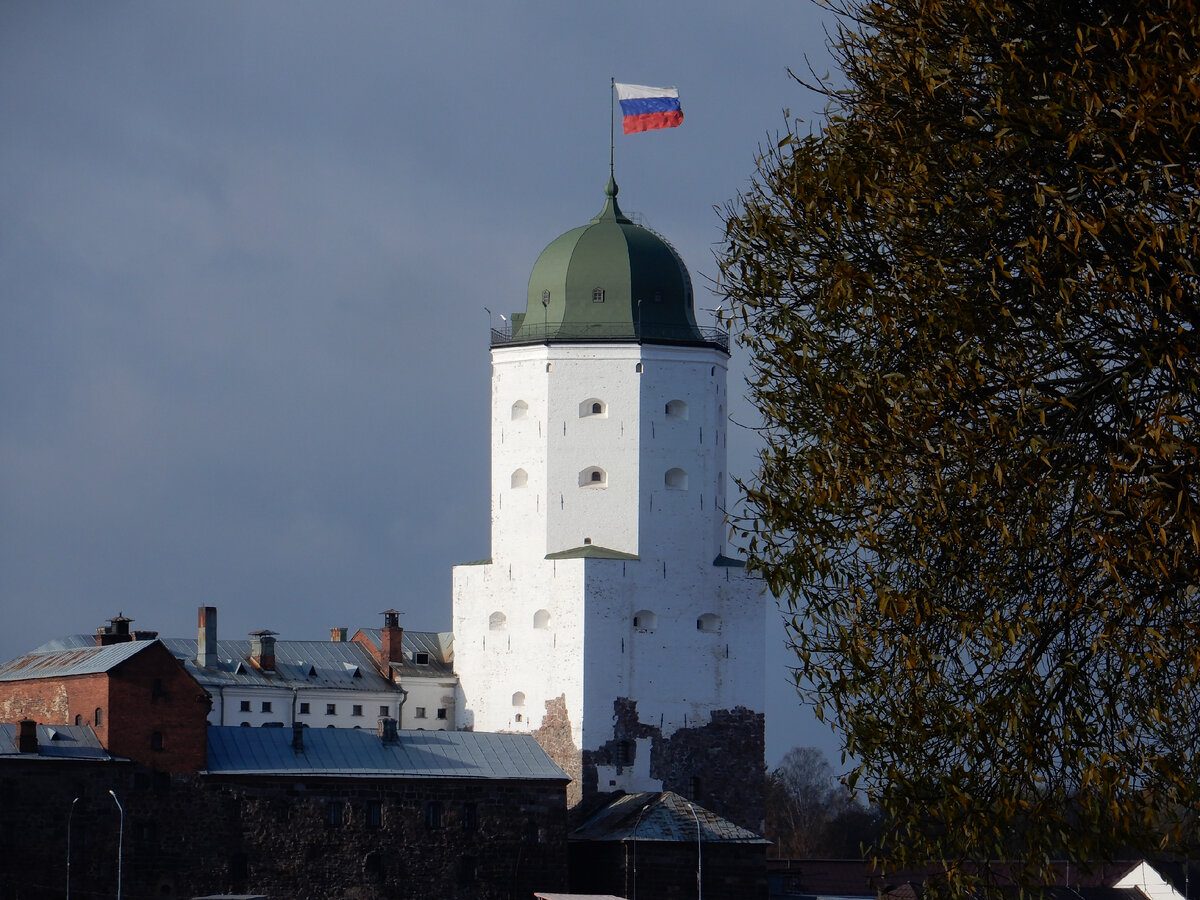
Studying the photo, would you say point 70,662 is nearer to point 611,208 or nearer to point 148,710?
point 148,710

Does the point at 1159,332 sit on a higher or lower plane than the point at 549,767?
higher

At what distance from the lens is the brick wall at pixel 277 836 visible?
47031 mm

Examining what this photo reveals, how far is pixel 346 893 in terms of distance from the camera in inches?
2018

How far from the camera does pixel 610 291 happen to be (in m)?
62.1

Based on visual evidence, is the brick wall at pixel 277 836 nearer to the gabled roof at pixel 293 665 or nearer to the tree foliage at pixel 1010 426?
the gabled roof at pixel 293 665

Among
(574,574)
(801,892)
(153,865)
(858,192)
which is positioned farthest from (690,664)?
(858,192)

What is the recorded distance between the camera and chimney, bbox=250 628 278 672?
69.9 meters

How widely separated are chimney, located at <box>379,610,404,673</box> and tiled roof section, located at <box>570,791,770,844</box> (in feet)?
56.5

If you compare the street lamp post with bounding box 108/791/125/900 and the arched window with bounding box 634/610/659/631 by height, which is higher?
the arched window with bounding box 634/610/659/631

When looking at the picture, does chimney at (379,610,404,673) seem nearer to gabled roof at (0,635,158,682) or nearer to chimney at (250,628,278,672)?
chimney at (250,628,278,672)

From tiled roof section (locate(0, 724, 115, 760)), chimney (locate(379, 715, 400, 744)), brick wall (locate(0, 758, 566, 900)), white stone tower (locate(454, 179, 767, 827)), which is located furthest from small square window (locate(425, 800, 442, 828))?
tiled roof section (locate(0, 724, 115, 760))

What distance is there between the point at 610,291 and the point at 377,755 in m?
16.8

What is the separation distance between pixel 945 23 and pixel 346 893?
39226mm

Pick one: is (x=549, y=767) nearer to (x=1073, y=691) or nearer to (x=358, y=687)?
(x=358, y=687)
